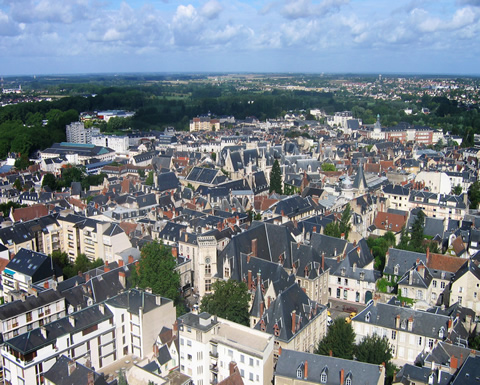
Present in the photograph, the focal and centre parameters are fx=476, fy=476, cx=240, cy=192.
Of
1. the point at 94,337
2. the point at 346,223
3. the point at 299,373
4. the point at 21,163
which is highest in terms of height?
the point at 346,223

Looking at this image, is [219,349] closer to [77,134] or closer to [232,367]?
[232,367]

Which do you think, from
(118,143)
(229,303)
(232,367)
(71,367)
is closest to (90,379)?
(71,367)

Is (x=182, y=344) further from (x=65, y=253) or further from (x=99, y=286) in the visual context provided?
(x=65, y=253)

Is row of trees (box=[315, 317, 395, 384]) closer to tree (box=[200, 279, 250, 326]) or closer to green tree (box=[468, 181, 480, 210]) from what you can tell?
tree (box=[200, 279, 250, 326])

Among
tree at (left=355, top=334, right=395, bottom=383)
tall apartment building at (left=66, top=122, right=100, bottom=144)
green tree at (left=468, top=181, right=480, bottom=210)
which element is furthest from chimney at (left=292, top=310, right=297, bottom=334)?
tall apartment building at (left=66, top=122, right=100, bottom=144)

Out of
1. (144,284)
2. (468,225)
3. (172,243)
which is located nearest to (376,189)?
(468,225)

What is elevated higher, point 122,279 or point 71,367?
point 122,279

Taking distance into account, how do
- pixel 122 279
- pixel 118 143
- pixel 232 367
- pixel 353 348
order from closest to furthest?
pixel 232 367, pixel 353 348, pixel 122 279, pixel 118 143
